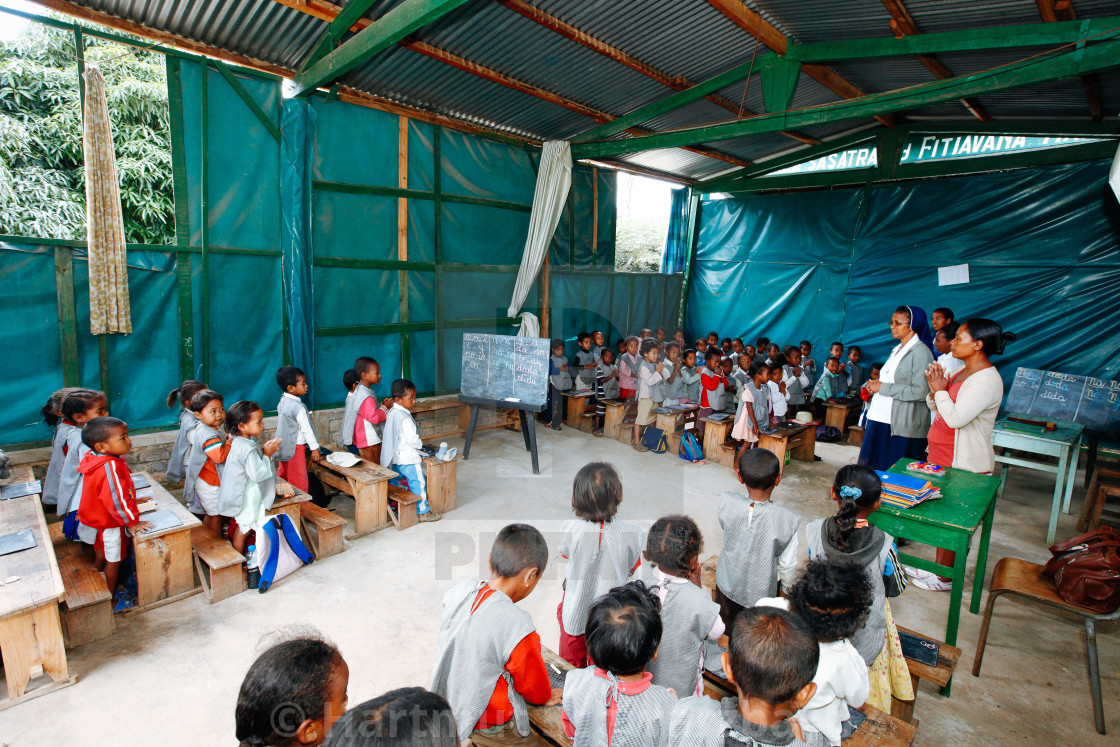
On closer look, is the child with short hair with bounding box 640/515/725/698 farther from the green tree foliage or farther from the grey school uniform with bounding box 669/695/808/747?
the green tree foliage

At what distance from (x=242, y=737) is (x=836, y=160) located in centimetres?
1072

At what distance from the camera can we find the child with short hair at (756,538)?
2.60 meters

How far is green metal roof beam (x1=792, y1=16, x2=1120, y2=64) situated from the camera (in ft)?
13.7

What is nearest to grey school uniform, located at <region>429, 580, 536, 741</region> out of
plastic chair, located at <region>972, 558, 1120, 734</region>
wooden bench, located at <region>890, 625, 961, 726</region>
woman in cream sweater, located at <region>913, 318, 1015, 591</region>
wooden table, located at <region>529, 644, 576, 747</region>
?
wooden table, located at <region>529, 644, 576, 747</region>

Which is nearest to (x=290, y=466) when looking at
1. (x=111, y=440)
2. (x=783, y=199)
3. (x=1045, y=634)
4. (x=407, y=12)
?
(x=111, y=440)

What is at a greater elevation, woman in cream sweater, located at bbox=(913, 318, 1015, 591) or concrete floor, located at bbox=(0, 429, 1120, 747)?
woman in cream sweater, located at bbox=(913, 318, 1015, 591)

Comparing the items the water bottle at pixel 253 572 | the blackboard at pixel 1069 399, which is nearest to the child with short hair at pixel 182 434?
the water bottle at pixel 253 572

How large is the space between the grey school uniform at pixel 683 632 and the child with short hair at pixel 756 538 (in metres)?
0.69

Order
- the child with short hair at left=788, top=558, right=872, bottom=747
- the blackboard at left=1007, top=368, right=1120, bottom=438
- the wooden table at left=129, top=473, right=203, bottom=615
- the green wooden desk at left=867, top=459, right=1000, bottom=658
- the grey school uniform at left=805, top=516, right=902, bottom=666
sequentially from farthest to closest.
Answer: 1. the blackboard at left=1007, top=368, right=1120, bottom=438
2. the wooden table at left=129, top=473, right=203, bottom=615
3. the green wooden desk at left=867, top=459, right=1000, bottom=658
4. the grey school uniform at left=805, top=516, right=902, bottom=666
5. the child with short hair at left=788, top=558, right=872, bottom=747

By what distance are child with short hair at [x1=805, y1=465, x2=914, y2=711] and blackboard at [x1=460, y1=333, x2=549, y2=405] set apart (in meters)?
3.81

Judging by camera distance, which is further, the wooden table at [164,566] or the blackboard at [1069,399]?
the blackboard at [1069,399]

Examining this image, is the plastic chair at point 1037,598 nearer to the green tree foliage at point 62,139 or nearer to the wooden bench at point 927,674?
the wooden bench at point 927,674

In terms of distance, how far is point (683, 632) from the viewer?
201 cm

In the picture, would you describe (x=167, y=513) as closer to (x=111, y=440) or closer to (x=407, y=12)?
(x=111, y=440)
